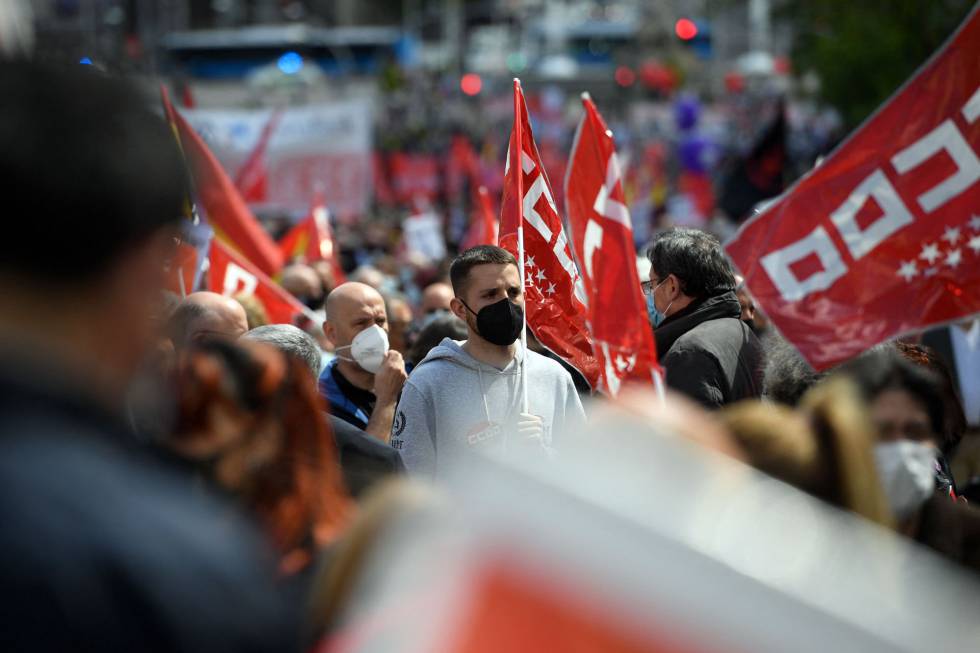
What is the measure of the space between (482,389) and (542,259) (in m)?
0.63

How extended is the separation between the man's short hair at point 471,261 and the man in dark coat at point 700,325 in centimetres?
53

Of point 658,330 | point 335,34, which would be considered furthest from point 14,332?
point 335,34

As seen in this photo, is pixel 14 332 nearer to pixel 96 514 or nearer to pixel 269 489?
pixel 96 514

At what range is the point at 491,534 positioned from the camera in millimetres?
1220

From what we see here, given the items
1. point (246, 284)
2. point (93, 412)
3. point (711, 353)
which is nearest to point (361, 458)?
point (711, 353)

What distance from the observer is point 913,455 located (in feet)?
6.80

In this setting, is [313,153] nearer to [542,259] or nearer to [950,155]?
[542,259]

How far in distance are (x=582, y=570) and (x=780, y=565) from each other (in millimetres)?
204

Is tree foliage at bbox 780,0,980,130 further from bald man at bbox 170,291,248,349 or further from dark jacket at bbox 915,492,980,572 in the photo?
dark jacket at bbox 915,492,980,572

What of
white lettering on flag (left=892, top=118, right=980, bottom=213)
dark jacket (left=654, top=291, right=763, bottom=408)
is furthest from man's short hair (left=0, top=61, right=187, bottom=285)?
dark jacket (left=654, top=291, right=763, bottom=408)

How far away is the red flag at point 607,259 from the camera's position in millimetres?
3256

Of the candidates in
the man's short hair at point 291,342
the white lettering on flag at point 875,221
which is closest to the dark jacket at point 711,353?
the white lettering on flag at point 875,221

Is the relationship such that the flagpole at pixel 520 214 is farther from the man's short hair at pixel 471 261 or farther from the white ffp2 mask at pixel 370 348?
the white ffp2 mask at pixel 370 348

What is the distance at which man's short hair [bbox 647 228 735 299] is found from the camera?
4.52 m
